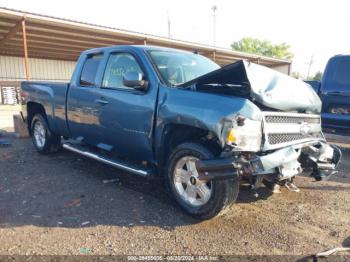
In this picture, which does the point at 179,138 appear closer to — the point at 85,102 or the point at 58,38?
the point at 85,102

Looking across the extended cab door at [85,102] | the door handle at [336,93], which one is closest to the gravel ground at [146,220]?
the extended cab door at [85,102]

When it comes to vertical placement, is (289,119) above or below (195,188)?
above

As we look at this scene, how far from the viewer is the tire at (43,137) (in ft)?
21.6

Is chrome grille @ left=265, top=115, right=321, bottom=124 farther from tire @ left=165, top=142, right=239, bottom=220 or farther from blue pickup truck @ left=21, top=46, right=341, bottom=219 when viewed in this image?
tire @ left=165, top=142, right=239, bottom=220

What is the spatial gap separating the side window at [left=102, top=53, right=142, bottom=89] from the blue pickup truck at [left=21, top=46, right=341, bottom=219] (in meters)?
0.02

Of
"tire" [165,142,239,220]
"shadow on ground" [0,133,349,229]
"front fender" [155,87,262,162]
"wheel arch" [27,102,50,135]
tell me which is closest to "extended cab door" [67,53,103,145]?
"shadow on ground" [0,133,349,229]

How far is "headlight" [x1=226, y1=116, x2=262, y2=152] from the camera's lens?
322 cm

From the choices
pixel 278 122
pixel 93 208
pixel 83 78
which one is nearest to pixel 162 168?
pixel 93 208

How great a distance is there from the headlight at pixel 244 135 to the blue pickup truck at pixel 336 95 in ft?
15.5

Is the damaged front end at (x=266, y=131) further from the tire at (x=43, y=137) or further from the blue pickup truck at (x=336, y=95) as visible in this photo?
the tire at (x=43, y=137)

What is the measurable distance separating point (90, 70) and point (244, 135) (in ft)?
10.6

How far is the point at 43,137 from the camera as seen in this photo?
6.74m

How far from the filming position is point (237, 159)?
325 cm

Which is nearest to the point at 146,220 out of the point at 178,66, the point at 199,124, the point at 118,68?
the point at 199,124
